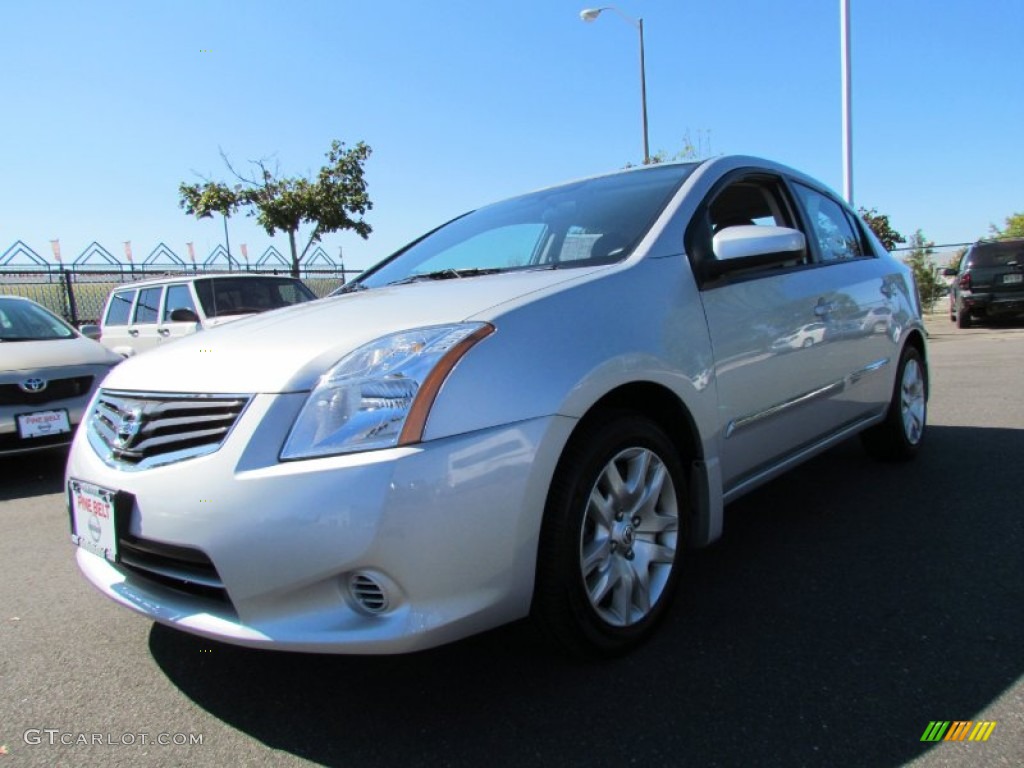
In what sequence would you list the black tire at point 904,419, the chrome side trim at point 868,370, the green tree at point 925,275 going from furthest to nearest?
1. the green tree at point 925,275
2. the black tire at point 904,419
3. the chrome side trim at point 868,370

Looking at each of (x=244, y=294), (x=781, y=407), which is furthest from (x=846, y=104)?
(x=781, y=407)

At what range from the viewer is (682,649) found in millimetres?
2250

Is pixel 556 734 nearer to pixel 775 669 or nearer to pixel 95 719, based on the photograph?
pixel 775 669

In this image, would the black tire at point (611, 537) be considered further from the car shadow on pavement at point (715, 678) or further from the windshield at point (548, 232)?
the windshield at point (548, 232)

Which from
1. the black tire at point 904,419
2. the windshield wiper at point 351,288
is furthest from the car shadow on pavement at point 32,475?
the black tire at point 904,419

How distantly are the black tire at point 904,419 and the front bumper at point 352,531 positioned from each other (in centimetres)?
305

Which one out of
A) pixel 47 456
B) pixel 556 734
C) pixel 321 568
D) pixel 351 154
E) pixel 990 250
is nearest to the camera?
pixel 321 568

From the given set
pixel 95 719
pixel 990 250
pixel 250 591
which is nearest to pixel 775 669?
pixel 250 591

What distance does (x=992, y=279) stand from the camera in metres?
13.4

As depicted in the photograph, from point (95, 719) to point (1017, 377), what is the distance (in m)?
8.31

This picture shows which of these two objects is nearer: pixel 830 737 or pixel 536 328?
pixel 830 737

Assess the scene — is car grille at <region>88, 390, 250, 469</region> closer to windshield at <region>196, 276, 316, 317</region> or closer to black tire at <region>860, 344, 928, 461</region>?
black tire at <region>860, 344, 928, 461</region>

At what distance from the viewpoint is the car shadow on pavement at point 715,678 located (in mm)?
1808

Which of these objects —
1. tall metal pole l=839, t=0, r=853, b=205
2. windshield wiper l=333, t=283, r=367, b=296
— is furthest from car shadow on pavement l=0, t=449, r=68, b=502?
tall metal pole l=839, t=0, r=853, b=205
